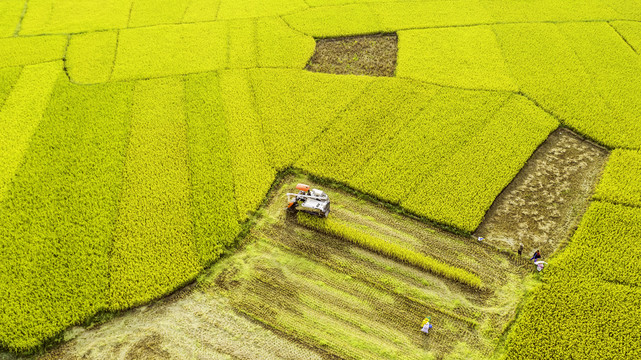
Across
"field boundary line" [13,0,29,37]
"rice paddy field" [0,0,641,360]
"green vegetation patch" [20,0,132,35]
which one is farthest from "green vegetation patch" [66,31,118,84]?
"field boundary line" [13,0,29,37]

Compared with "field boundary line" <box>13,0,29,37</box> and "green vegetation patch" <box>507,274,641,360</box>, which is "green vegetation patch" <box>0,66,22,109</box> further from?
"green vegetation patch" <box>507,274,641,360</box>

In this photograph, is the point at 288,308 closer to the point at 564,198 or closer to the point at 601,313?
the point at 601,313

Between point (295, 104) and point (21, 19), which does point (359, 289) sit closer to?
point (295, 104)

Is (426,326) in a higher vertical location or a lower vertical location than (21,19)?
lower

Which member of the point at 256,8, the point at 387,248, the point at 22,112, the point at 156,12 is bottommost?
the point at 387,248

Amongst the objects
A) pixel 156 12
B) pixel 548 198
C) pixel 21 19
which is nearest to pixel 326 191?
pixel 548 198

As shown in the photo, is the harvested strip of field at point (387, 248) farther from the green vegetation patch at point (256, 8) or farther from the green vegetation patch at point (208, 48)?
the green vegetation patch at point (256, 8)

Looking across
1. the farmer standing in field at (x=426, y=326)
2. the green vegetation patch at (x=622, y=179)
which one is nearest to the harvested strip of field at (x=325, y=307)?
the farmer standing in field at (x=426, y=326)

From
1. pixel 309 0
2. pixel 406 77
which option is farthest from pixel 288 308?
pixel 309 0
